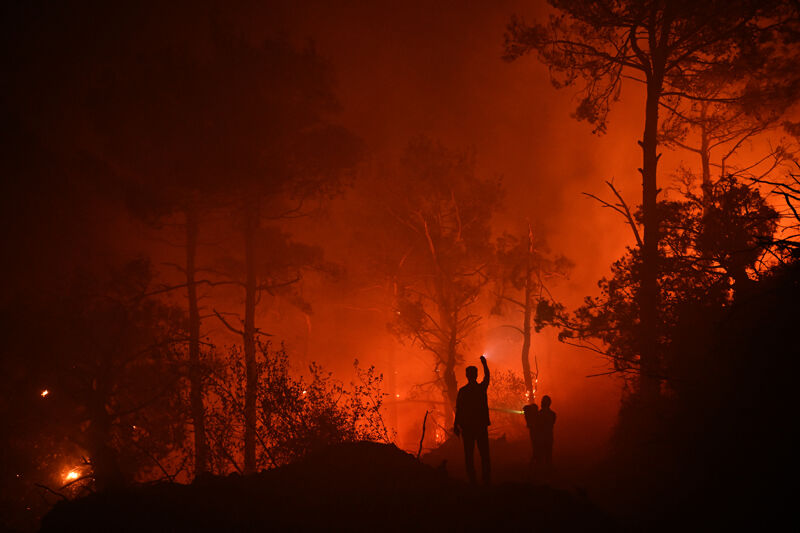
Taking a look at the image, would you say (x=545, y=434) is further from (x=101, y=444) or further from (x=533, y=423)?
(x=101, y=444)

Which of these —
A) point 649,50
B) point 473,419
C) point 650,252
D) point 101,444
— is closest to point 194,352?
point 101,444

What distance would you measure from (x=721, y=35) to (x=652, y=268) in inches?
199

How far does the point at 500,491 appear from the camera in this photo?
16.5 ft

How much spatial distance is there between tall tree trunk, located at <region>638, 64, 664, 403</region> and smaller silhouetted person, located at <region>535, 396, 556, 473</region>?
6.73 ft

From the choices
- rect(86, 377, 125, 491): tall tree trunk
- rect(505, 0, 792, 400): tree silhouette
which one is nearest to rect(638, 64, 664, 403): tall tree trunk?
rect(505, 0, 792, 400): tree silhouette

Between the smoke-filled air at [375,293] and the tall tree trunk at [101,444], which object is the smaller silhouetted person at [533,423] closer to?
the smoke-filled air at [375,293]

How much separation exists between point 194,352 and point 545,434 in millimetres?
12032

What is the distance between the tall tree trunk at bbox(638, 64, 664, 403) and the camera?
9.16 meters

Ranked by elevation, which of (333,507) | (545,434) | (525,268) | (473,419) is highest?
(525,268)

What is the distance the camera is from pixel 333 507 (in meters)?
4.74

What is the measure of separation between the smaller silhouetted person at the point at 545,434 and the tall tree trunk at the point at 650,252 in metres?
2.05

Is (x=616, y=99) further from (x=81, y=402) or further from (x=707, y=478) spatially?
(x=81, y=402)

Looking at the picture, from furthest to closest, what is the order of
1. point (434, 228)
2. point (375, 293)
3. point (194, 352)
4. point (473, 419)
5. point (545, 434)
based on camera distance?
point (375, 293) < point (434, 228) < point (194, 352) < point (545, 434) < point (473, 419)

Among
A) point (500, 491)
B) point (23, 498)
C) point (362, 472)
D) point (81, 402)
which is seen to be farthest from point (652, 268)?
point (23, 498)
